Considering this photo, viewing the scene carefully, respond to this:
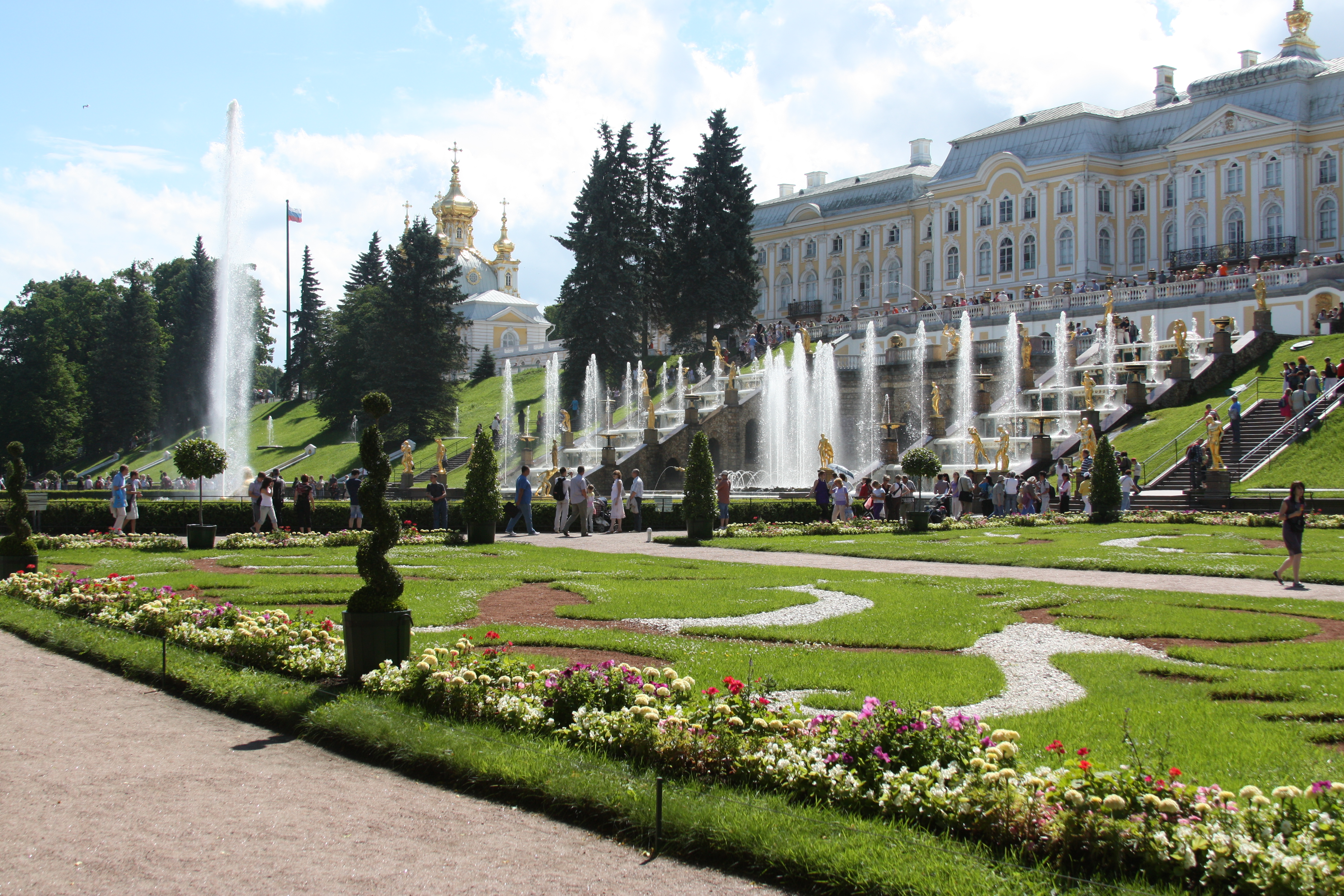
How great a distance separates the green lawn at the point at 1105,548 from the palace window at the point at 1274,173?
4011 centimetres

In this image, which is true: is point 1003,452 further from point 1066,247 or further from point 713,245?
point 1066,247

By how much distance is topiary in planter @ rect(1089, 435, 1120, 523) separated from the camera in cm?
2542

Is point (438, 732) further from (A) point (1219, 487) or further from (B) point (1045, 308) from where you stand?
(B) point (1045, 308)

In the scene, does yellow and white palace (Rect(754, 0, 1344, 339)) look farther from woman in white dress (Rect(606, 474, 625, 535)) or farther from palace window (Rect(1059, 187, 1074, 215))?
woman in white dress (Rect(606, 474, 625, 535))

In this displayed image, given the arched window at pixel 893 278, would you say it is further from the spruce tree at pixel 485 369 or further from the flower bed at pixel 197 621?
the flower bed at pixel 197 621

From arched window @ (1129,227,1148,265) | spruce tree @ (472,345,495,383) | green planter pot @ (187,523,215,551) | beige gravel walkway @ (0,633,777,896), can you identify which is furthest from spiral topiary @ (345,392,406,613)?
spruce tree @ (472,345,495,383)

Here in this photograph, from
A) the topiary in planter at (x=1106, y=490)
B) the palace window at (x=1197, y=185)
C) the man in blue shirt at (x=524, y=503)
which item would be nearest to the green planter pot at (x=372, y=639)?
the man in blue shirt at (x=524, y=503)

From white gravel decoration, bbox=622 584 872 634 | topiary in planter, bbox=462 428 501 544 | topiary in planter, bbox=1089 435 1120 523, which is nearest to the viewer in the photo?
white gravel decoration, bbox=622 584 872 634

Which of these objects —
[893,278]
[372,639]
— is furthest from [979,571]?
[893,278]

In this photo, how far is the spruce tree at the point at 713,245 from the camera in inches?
2344

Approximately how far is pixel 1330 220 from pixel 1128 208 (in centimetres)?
1039

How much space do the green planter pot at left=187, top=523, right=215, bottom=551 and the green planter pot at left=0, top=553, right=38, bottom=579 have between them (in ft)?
18.3

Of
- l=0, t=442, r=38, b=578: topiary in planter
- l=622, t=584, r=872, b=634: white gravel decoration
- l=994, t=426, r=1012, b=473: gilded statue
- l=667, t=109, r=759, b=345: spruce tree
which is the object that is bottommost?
l=622, t=584, r=872, b=634: white gravel decoration

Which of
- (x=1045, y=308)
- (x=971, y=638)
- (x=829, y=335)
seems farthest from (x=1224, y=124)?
(x=971, y=638)
